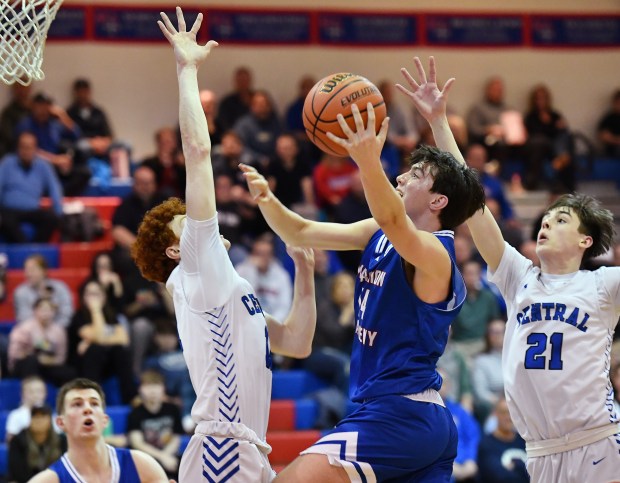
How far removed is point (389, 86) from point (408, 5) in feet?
6.45

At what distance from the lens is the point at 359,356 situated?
518 centimetres

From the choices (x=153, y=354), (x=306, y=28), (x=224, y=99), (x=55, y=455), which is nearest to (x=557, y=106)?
(x=306, y=28)

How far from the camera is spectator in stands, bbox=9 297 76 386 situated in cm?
1068

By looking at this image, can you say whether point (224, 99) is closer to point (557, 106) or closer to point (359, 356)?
point (557, 106)

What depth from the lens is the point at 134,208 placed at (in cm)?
1253

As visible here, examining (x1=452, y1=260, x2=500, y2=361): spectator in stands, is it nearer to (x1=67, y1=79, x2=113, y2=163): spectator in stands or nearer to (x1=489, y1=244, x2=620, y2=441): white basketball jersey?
(x1=67, y1=79, x2=113, y2=163): spectator in stands

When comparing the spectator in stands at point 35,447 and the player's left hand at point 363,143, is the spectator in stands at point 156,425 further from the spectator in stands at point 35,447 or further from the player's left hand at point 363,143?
the player's left hand at point 363,143

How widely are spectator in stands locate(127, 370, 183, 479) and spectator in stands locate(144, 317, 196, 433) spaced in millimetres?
297

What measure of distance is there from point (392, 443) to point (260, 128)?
34.7ft

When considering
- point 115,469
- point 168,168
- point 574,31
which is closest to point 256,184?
point 115,469

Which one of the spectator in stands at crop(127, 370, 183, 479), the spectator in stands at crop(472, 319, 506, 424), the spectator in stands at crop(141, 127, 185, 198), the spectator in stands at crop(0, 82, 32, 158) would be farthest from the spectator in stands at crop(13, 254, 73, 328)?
the spectator in stands at crop(472, 319, 506, 424)

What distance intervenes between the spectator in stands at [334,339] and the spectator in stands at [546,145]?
191 inches

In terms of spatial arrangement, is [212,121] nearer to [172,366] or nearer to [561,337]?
[172,366]

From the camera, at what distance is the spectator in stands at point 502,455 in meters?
10.2
